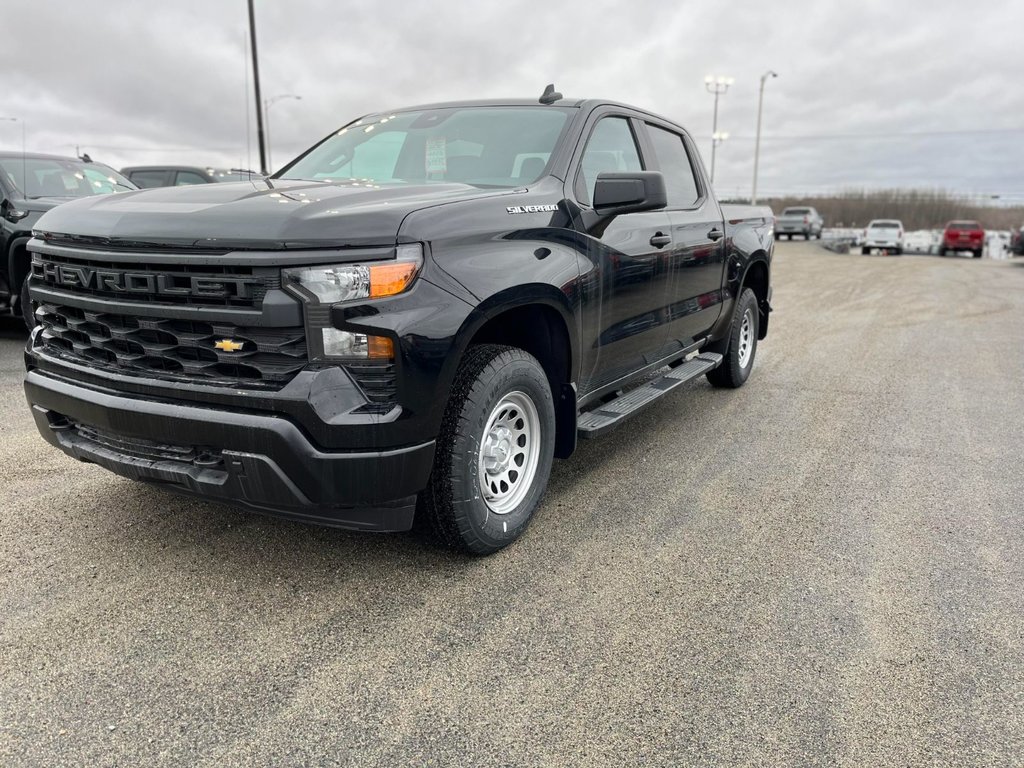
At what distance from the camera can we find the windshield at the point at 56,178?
7410 millimetres

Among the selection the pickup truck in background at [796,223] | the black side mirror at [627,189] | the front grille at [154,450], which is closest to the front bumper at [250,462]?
the front grille at [154,450]

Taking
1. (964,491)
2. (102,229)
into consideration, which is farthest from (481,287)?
(964,491)

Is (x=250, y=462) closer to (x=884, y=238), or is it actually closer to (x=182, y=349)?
(x=182, y=349)

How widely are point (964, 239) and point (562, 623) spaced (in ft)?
115

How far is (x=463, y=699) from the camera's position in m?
2.34

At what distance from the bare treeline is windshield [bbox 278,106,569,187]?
249 ft

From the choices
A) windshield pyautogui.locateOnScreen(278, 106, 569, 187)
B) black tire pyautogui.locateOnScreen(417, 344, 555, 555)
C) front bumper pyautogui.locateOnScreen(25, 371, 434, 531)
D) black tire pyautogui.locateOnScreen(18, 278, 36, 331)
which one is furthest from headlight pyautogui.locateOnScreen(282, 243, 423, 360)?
black tire pyautogui.locateOnScreen(18, 278, 36, 331)

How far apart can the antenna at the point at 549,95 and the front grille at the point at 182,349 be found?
2.30 meters

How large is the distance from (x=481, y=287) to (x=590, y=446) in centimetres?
219

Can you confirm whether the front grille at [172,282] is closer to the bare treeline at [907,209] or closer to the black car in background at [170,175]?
the black car in background at [170,175]

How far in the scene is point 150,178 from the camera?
14859 millimetres

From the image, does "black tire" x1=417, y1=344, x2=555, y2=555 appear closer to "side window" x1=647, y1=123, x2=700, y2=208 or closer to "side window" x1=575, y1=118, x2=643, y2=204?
"side window" x1=575, y1=118, x2=643, y2=204

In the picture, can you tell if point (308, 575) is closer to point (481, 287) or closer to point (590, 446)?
point (481, 287)

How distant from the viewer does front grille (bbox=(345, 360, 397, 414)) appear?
257 cm
